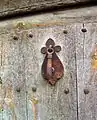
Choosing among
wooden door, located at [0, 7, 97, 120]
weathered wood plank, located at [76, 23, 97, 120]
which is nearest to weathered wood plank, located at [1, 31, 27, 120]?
wooden door, located at [0, 7, 97, 120]

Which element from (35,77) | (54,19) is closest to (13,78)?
→ (35,77)

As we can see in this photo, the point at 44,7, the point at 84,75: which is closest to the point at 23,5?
the point at 44,7

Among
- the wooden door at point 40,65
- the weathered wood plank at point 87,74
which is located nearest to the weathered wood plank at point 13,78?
the wooden door at point 40,65

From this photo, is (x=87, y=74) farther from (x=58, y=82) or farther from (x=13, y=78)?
(x=13, y=78)

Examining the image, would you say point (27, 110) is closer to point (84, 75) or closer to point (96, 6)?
point (84, 75)

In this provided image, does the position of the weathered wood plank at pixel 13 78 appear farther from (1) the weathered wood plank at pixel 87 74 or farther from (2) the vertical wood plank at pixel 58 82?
(1) the weathered wood plank at pixel 87 74
